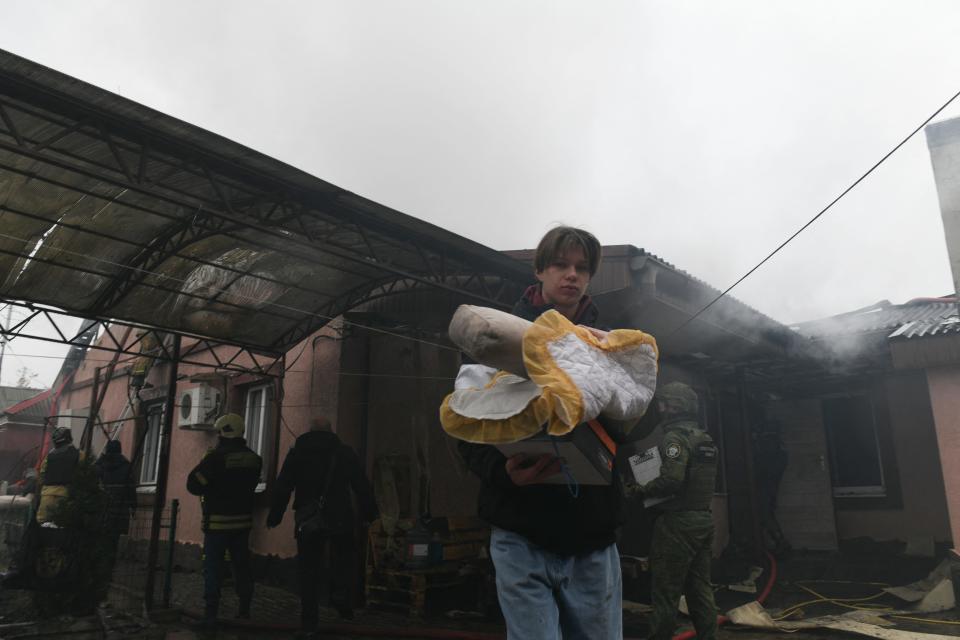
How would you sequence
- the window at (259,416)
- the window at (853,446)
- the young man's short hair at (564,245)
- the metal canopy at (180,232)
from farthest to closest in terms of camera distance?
the window at (853,446)
the window at (259,416)
the metal canopy at (180,232)
the young man's short hair at (564,245)

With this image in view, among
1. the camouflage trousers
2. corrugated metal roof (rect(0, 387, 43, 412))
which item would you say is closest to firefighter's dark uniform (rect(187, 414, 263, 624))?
the camouflage trousers

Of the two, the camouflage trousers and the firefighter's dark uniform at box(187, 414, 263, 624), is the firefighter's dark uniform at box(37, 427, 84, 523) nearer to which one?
the firefighter's dark uniform at box(187, 414, 263, 624)

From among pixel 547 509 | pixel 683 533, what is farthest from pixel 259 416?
pixel 547 509

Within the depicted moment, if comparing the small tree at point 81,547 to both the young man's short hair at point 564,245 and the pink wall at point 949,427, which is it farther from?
the pink wall at point 949,427

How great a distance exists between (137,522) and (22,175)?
8582mm

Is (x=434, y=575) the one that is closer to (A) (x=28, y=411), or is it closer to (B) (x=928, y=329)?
(B) (x=928, y=329)

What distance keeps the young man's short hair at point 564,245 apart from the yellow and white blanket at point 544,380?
1.19 feet

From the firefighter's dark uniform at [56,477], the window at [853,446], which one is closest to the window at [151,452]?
the firefighter's dark uniform at [56,477]

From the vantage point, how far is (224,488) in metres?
7.19

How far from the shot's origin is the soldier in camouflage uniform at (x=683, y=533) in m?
5.26

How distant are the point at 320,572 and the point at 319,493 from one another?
4.11ft

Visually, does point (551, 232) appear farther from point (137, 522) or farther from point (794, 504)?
point (137, 522)

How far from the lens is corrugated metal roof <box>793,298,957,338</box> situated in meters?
11.3

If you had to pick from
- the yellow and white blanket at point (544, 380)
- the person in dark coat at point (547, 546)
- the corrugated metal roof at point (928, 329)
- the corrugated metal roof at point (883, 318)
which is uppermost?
the corrugated metal roof at point (883, 318)
